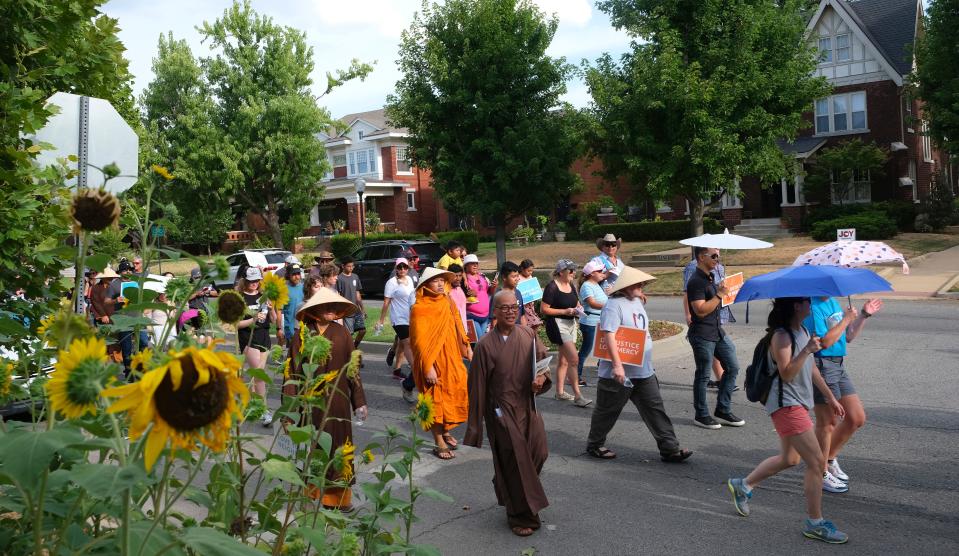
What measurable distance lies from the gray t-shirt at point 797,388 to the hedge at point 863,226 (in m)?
27.6

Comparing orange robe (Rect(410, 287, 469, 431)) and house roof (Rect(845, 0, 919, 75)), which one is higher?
house roof (Rect(845, 0, 919, 75))

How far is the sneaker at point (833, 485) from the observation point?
6391mm

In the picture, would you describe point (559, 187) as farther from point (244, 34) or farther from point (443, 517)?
point (443, 517)

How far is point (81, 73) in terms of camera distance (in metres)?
4.59

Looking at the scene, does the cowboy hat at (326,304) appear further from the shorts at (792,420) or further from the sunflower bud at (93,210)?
the sunflower bud at (93,210)

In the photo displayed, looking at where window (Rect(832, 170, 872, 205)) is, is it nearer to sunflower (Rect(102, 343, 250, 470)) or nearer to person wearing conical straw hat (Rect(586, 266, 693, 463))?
person wearing conical straw hat (Rect(586, 266, 693, 463))

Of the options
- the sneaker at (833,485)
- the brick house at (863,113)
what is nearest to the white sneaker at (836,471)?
the sneaker at (833,485)

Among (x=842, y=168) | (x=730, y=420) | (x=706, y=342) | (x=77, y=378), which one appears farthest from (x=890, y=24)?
(x=77, y=378)

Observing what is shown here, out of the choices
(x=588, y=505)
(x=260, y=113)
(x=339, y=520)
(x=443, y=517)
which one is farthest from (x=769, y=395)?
(x=260, y=113)

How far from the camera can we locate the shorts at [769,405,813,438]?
547 centimetres

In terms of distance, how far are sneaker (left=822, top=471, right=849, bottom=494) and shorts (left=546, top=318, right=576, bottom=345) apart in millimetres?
3939

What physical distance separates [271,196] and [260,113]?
410cm

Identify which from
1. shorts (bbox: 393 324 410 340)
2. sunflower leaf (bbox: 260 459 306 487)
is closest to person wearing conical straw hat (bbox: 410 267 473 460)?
shorts (bbox: 393 324 410 340)

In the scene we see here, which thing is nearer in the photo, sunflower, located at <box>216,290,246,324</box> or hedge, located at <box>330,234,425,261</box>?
sunflower, located at <box>216,290,246,324</box>
